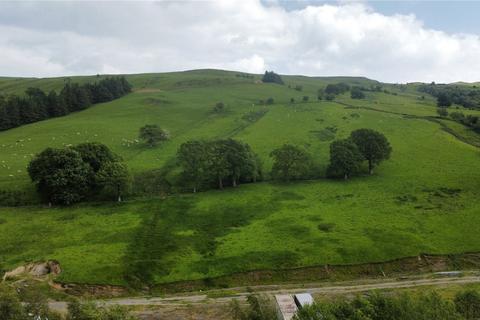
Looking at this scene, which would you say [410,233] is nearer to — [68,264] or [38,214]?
[68,264]

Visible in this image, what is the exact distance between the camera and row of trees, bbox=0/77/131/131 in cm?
14638

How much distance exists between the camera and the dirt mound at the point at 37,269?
6132 cm

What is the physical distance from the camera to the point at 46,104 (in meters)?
163

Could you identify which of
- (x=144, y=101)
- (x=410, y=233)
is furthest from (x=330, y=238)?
(x=144, y=101)

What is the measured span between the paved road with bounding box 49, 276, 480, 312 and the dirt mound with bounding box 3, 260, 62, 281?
350 inches

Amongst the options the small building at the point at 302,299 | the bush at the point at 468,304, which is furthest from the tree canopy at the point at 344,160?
the bush at the point at 468,304

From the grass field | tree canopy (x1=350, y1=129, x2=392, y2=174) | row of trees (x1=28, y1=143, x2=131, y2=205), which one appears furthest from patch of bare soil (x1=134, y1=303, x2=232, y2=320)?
tree canopy (x1=350, y1=129, x2=392, y2=174)

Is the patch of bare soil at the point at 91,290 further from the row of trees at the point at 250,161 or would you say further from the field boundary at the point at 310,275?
the row of trees at the point at 250,161

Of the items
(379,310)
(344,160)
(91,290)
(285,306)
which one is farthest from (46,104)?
(379,310)

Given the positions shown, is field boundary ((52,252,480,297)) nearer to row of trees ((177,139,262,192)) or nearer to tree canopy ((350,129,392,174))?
row of trees ((177,139,262,192))

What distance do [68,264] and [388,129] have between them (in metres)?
118

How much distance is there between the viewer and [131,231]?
75.6 metres

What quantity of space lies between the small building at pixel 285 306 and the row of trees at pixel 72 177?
163 feet

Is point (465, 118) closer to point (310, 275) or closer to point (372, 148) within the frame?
point (372, 148)
